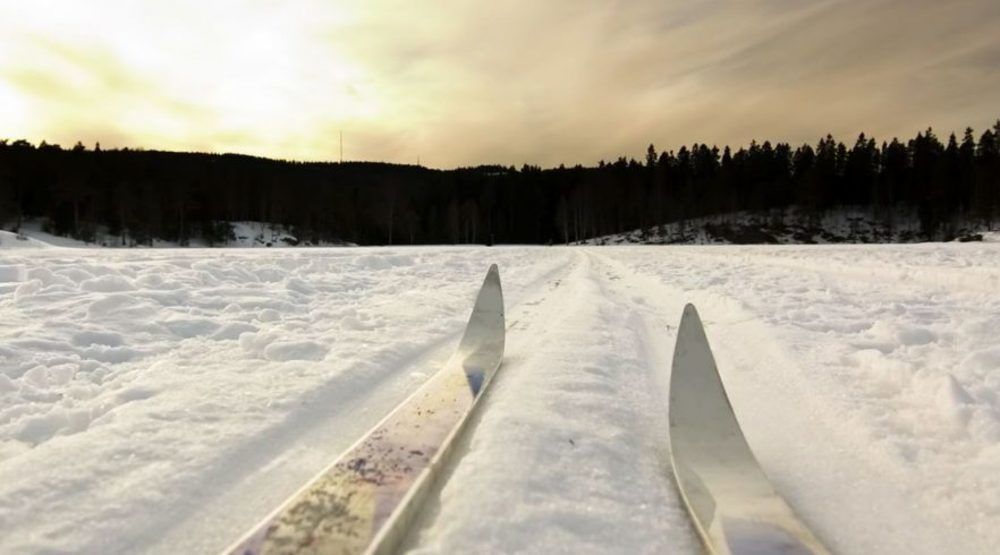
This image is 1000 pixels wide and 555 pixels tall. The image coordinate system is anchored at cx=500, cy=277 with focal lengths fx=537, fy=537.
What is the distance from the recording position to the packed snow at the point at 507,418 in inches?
85.5

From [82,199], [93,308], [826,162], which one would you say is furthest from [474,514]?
[826,162]

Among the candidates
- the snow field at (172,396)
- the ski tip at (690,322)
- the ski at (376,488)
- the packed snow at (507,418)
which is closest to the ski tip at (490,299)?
the packed snow at (507,418)

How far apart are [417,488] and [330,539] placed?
419mm

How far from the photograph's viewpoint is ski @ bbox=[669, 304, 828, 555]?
204 centimetres

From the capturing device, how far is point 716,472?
2.55 m

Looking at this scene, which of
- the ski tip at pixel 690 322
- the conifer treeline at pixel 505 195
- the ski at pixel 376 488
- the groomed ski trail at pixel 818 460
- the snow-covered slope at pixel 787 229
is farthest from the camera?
the snow-covered slope at pixel 787 229

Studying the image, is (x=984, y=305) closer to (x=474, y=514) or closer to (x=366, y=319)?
(x=474, y=514)

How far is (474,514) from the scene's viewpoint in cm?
219

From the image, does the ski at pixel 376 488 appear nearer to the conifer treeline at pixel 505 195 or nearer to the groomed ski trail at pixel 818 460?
the groomed ski trail at pixel 818 460

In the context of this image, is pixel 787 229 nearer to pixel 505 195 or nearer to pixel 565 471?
pixel 505 195

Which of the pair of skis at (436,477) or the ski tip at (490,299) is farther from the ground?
the ski tip at (490,299)

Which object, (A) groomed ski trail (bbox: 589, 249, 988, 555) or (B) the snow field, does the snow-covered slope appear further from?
(B) the snow field

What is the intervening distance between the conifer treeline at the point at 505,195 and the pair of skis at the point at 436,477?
66.9m

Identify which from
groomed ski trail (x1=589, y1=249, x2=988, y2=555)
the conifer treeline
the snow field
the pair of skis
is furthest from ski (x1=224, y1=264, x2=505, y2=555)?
the conifer treeline
